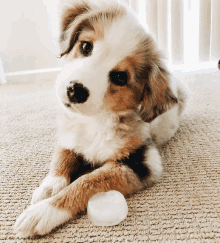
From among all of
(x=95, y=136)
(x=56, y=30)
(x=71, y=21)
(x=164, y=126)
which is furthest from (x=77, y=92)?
(x=56, y=30)

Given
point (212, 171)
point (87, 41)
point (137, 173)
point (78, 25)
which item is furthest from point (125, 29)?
point (212, 171)

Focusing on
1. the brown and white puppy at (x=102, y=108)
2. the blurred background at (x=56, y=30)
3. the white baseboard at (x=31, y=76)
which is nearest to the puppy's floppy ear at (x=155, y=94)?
the brown and white puppy at (x=102, y=108)

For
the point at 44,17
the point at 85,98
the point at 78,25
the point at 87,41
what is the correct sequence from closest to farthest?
the point at 85,98, the point at 87,41, the point at 78,25, the point at 44,17

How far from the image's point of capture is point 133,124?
1.12 metres

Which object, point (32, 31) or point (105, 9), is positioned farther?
point (32, 31)

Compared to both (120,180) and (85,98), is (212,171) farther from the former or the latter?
(85,98)

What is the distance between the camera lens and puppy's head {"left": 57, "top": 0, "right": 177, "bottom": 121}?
3.10 ft

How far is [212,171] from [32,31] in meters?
2.52

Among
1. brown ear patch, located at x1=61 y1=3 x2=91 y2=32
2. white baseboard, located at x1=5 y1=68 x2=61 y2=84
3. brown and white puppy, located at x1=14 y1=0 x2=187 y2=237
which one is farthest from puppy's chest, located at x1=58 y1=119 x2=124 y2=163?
white baseboard, located at x1=5 y1=68 x2=61 y2=84

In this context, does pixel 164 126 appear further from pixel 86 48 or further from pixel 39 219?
pixel 39 219

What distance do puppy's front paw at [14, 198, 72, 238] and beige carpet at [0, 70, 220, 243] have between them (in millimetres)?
21

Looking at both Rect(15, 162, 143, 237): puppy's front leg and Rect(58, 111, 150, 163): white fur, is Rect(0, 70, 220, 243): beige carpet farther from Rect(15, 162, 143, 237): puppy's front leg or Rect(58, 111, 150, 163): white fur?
Rect(58, 111, 150, 163): white fur

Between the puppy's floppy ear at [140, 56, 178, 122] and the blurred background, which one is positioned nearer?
the puppy's floppy ear at [140, 56, 178, 122]

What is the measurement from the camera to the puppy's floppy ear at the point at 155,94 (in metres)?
1.08
